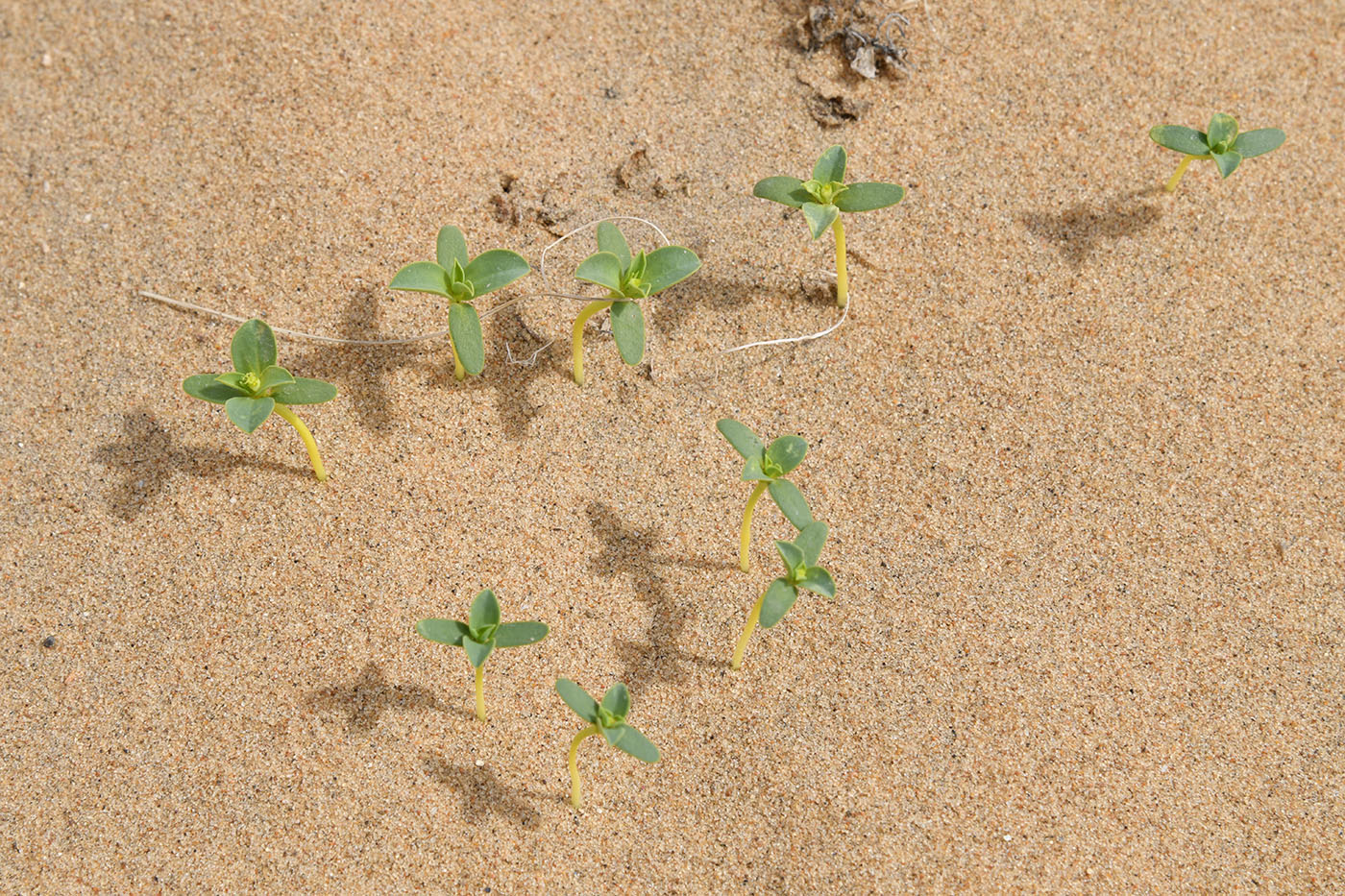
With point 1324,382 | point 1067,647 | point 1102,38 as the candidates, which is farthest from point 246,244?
point 1324,382

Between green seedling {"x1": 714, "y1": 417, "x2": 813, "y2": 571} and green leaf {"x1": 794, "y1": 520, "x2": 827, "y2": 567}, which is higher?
green seedling {"x1": 714, "y1": 417, "x2": 813, "y2": 571}

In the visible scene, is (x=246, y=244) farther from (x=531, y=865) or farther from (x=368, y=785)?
(x=531, y=865)

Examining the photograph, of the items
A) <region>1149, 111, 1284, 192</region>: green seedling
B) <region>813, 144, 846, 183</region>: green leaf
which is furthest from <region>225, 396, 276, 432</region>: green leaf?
<region>1149, 111, 1284, 192</region>: green seedling

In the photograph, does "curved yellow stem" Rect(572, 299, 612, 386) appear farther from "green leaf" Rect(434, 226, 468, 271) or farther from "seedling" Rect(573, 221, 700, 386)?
"green leaf" Rect(434, 226, 468, 271)

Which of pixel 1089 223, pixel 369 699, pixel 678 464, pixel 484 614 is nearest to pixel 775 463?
pixel 678 464

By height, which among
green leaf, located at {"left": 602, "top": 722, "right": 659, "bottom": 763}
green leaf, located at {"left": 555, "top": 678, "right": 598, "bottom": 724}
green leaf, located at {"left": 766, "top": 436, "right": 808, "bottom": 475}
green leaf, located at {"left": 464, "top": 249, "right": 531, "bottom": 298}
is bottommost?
green leaf, located at {"left": 602, "top": 722, "right": 659, "bottom": 763}

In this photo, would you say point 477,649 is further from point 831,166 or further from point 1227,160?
point 1227,160

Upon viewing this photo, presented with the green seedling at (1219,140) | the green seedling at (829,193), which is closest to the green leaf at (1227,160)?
the green seedling at (1219,140)
